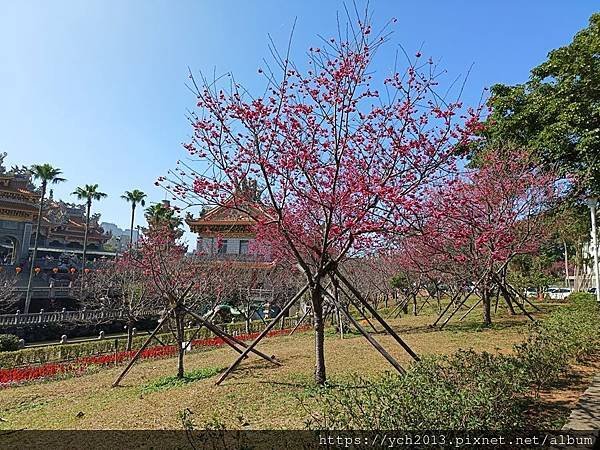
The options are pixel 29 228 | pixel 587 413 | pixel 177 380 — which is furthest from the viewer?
pixel 29 228

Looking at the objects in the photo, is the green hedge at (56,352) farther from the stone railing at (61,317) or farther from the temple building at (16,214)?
the temple building at (16,214)

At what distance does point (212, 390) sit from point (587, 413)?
5.30m

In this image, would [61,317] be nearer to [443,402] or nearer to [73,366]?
[73,366]

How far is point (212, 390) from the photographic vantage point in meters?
6.84

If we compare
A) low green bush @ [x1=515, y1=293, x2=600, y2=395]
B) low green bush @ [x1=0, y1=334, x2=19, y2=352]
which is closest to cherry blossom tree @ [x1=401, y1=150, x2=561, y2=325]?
low green bush @ [x1=515, y1=293, x2=600, y2=395]

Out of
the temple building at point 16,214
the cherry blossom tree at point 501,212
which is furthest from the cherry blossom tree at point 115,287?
the cherry blossom tree at point 501,212

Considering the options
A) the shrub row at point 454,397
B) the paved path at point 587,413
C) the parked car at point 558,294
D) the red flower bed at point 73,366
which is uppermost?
the parked car at point 558,294

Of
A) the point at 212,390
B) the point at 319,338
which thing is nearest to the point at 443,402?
the point at 319,338

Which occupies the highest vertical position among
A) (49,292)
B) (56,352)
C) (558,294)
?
(49,292)

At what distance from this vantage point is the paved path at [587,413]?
11.6 ft

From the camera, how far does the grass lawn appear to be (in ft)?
17.7

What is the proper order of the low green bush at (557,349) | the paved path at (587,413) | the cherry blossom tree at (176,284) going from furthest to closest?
the cherry blossom tree at (176,284), the low green bush at (557,349), the paved path at (587,413)

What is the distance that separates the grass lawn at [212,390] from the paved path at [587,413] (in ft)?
0.78

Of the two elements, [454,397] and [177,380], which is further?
[177,380]
